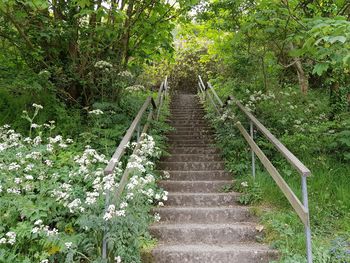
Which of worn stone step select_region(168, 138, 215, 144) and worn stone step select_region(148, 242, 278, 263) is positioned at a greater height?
worn stone step select_region(168, 138, 215, 144)

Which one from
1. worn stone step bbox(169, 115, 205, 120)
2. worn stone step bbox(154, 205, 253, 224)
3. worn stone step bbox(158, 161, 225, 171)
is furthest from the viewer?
worn stone step bbox(169, 115, 205, 120)

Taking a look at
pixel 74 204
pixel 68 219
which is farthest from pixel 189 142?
pixel 74 204

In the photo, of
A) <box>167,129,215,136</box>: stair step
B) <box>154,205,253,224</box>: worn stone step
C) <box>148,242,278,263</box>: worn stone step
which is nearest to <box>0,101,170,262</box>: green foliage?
<box>148,242,278,263</box>: worn stone step

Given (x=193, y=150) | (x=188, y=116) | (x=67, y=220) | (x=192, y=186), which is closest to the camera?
(x=67, y=220)

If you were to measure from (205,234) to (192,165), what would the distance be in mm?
2063

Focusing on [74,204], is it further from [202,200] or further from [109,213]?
[202,200]

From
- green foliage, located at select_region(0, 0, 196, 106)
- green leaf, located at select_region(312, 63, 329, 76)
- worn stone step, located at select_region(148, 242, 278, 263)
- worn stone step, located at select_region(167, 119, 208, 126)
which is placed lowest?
worn stone step, located at select_region(148, 242, 278, 263)

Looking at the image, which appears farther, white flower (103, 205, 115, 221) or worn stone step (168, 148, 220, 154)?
worn stone step (168, 148, 220, 154)

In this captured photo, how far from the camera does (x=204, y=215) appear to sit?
4.28 meters

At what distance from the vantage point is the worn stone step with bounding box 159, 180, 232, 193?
16.5 feet

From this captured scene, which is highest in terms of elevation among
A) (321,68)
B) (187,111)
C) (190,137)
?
(321,68)

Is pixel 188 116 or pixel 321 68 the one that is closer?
pixel 321 68

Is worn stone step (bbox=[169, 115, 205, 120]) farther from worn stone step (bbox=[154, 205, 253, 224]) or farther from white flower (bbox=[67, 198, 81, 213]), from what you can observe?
white flower (bbox=[67, 198, 81, 213])

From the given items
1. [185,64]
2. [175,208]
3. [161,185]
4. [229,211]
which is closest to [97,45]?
[161,185]
